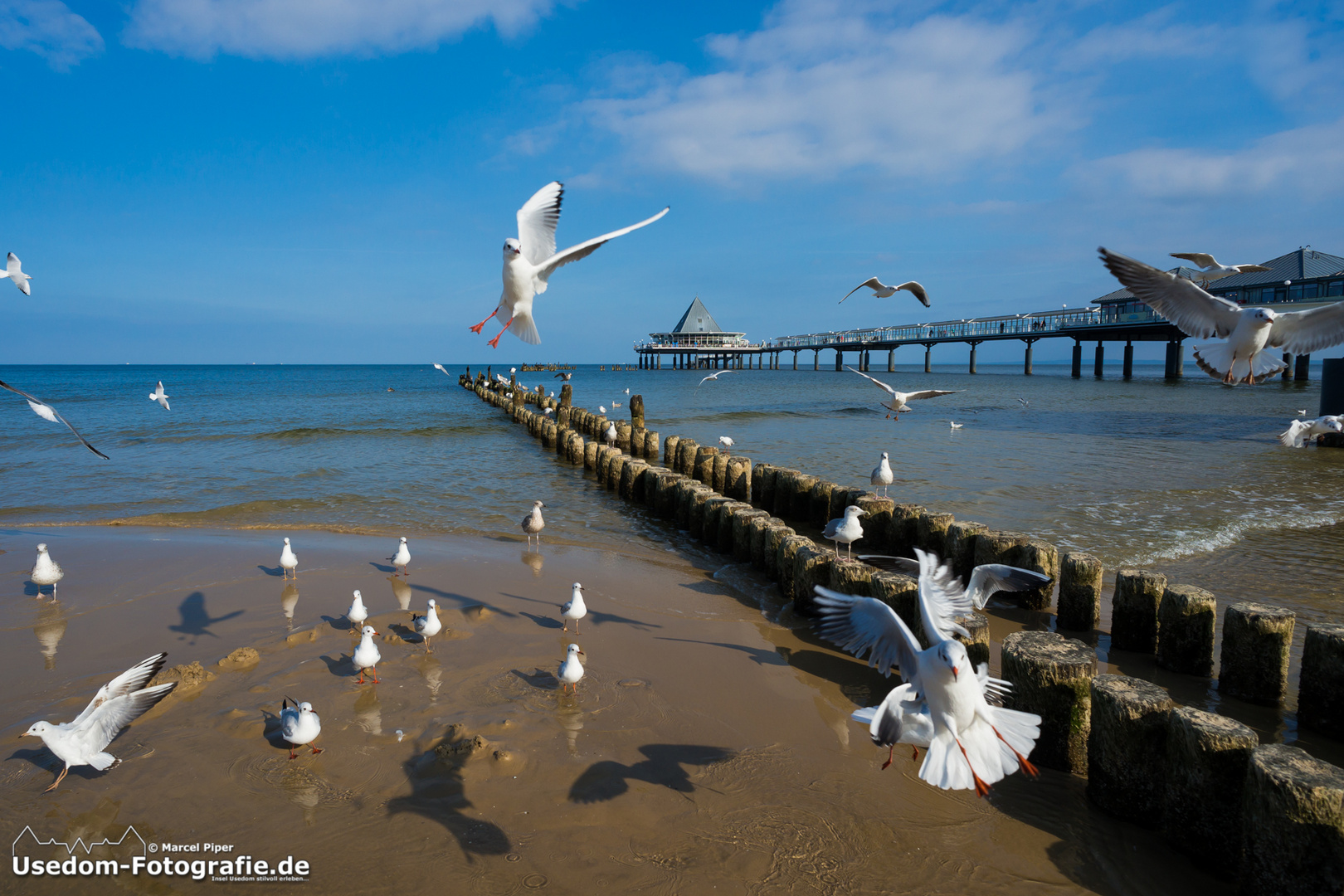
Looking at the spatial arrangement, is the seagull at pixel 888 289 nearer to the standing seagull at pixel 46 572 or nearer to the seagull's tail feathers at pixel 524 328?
the seagull's tail feathers at pixel 524 328

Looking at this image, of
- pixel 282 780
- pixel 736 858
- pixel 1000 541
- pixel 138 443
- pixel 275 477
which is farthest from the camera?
pixel 138 443

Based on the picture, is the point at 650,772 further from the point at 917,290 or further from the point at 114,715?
the point at 917,290

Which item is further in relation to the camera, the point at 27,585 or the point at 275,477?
the point at 275,477

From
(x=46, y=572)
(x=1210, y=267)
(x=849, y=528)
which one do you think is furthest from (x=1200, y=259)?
(x=46, y=572)

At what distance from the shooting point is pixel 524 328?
716 centimetres

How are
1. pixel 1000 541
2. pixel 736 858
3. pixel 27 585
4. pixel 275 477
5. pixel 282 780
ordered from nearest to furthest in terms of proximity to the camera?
pixel 736 858
pixel 282 780
pixel 1000 541
pixel 27 585
pixel 275 477

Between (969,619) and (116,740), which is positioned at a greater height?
(969,619)

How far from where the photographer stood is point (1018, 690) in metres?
3.83

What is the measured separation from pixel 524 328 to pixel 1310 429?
17858mm

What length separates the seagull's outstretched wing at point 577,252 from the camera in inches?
226

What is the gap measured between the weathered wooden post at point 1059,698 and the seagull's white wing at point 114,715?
4832mm

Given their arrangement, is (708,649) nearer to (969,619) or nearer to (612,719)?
(612,719)

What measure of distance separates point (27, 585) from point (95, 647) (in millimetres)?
2504

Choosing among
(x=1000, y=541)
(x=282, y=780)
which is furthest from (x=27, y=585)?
(x=1000, y=541)
